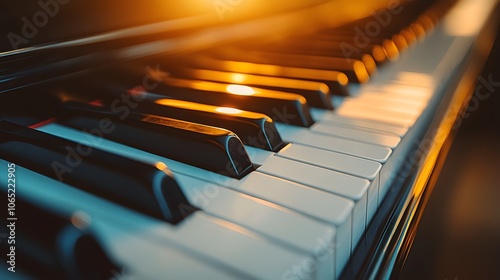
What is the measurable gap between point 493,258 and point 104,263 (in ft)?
2.12

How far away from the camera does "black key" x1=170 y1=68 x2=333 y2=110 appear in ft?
2.50

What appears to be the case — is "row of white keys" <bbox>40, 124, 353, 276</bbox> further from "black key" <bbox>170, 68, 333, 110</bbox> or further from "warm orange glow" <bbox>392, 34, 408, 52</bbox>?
"warm orange glow" <bbox>392, 34, 408, 52</bbox>

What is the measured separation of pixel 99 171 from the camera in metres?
0.45

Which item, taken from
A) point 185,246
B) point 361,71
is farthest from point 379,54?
point 185,246

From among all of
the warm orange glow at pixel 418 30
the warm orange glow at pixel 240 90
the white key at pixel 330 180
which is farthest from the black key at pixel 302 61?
the warm orange glow at pixel 418 30

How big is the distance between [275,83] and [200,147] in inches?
12.8

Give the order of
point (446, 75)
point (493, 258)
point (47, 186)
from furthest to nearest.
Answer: point (446, 75) → point (493, 258) → point (47, 186)

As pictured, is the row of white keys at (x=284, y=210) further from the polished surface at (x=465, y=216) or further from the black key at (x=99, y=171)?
the polished surface at (x=465, y=216)

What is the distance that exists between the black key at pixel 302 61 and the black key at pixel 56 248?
2.17 feet

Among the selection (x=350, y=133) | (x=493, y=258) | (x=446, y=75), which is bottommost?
(x=493, y=258)

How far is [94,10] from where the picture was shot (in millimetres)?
652

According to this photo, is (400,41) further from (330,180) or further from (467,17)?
(330,180)

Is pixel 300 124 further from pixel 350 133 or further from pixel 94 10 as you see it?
pixel 94 10

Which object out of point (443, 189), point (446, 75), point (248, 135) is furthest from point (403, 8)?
point (248, 135)
